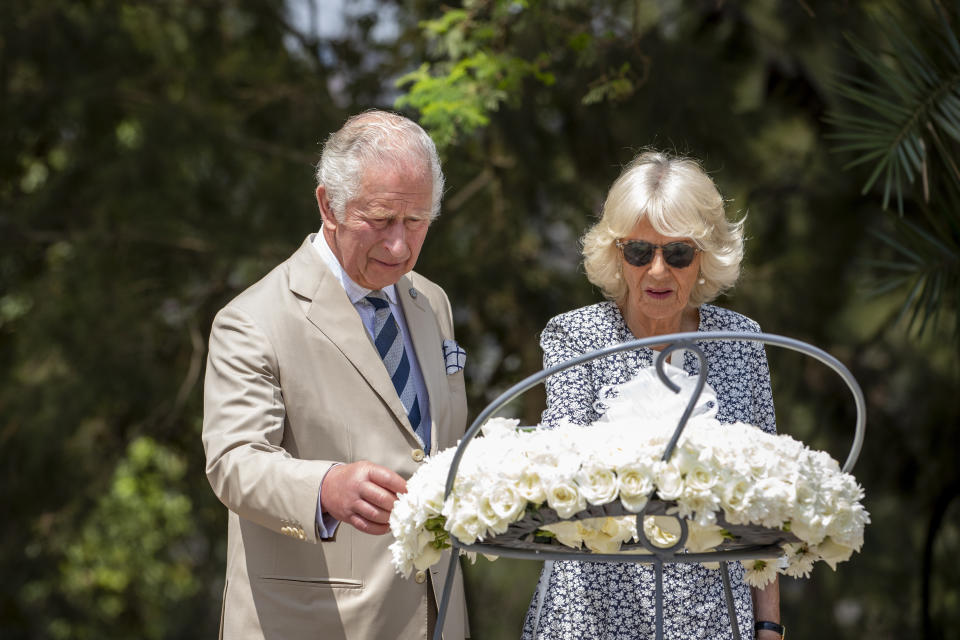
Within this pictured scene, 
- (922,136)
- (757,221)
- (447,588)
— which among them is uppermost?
(757,221)

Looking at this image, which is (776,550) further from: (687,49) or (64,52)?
(64,52)

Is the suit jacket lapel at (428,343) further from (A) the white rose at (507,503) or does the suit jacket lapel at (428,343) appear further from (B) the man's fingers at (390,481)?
(A) the white rose at (507,503)

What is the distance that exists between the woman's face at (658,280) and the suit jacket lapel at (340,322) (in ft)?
1.63

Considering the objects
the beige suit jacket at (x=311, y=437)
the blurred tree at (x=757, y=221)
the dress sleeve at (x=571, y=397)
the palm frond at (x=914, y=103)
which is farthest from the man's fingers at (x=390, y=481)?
the blurred tree at (x=757, y=221)

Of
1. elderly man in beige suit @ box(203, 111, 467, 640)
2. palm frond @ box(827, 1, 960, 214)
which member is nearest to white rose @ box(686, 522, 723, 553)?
elderly man in beige suit @ box(203, 111, 467, 640)

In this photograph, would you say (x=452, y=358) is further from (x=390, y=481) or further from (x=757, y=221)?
(x=757, y=221)

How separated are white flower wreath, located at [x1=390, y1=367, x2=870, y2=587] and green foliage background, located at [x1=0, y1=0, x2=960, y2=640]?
359 centimetres

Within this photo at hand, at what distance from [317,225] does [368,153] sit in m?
3.32

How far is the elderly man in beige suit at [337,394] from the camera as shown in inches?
85.4

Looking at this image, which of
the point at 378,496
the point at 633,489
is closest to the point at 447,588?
the point at 378,496

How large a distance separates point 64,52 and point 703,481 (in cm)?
522

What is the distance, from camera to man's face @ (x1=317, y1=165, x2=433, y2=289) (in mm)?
2248

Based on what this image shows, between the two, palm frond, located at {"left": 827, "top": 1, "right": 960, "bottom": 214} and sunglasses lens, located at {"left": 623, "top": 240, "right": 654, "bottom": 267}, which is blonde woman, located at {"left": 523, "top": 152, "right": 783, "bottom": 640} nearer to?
sunglasses lens, located at {"left": 623, "top": 240, "right": 654, "bottom": 267}

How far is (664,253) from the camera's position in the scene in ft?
7.54
